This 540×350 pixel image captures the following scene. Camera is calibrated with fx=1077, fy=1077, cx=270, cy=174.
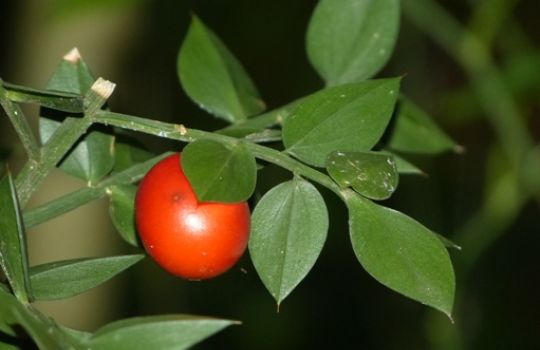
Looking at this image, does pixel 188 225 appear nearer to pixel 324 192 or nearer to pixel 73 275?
pixel 73 275

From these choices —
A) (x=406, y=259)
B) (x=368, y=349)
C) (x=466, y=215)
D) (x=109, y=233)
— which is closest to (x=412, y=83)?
(x=466, y=215)

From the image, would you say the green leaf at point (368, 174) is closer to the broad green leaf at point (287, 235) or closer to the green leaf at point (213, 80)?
the broad green leaf at point (287, 235)

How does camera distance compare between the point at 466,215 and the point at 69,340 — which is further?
the point at 466,215

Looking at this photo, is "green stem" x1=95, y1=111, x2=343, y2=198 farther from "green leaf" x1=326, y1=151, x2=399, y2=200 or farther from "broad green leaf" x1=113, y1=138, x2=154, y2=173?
"broad green leaf" x1=113, y1=138, x2=154, y2=173

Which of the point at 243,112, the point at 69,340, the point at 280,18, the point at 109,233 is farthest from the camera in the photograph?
the point at 280,18

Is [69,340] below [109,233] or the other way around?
the other way around

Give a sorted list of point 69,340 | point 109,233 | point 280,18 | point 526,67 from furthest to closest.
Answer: point 280,18, point 109,233, point 526,67, point 69,340

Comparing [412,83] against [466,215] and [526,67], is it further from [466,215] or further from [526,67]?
[526,67]
